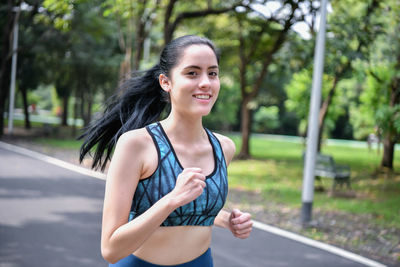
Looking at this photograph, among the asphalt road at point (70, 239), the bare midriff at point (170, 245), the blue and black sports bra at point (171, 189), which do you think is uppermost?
the blue and black sports bra at point (171, 189)

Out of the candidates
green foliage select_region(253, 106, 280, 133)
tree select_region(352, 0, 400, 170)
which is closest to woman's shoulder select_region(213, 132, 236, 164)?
tree select_region(352, 0, 400, 170)

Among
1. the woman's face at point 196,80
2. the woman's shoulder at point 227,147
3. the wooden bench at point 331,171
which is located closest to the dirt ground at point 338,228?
the wooden bench at point 331,171

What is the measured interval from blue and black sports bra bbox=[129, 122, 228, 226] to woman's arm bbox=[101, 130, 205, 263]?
0.06 m

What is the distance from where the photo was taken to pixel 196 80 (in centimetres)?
193

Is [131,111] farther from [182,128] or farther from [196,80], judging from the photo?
[196,80]

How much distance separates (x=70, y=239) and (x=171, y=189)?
4.74 m

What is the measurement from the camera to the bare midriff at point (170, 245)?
2000 millimetres

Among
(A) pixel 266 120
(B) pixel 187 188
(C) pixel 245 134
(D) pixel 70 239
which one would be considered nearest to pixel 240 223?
(B) pixel 187 188

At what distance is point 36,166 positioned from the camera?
41.8ft

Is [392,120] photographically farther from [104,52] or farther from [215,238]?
[104,52]

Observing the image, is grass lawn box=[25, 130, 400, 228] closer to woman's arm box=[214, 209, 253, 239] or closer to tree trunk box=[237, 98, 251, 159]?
tree trunk box=[237, 98, 251, 159]

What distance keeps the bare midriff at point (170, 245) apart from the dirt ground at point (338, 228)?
4794 mm

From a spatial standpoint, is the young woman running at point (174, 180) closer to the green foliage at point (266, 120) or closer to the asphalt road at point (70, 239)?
the asphalt road at point (70, 239)

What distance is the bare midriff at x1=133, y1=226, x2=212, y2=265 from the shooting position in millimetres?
2000
